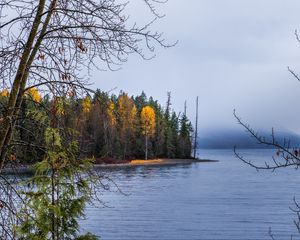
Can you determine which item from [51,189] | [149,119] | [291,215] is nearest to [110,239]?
[291,215]

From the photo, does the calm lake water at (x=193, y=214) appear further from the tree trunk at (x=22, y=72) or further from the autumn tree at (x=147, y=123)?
the autumn tree at (x=147, y=123)

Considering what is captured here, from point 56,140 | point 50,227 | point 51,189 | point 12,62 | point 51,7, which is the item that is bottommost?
point 50,227

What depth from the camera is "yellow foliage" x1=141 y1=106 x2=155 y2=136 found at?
93.0 m

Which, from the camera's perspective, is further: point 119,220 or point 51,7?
point 119,220

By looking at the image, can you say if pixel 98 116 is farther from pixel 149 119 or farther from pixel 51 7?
pixel 149 119

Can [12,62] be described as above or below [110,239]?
above

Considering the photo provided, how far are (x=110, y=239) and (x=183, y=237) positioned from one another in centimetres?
352

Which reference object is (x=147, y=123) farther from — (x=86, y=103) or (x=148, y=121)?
(x=86, y=103)

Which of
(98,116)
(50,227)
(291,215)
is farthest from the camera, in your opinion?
(291,215)

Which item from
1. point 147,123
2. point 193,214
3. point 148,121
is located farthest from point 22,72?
point 148,121

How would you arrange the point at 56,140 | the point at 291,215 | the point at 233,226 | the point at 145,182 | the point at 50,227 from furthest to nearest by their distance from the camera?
1. the point at 145,182
2. the point at 291,215
3. the point at 233,226
4. the point at 50,227
5. the point at 56,140

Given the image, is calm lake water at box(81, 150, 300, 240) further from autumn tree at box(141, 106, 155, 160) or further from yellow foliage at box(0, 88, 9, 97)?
autumn tree at box(141, 106, 155, 160)

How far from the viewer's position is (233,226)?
28609 mm

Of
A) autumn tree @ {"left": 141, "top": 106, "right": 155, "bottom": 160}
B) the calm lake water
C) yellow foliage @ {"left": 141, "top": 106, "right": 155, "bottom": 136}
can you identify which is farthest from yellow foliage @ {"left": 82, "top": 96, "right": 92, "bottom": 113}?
yellow foliage @ {"left": 141, "top": 106, "right": 155, "bottom": 136}
